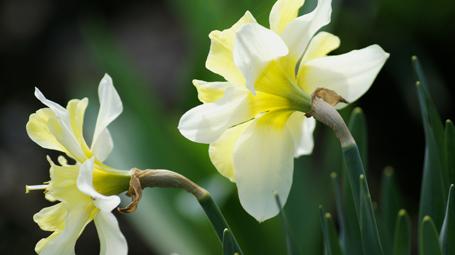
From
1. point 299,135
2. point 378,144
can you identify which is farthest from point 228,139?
point 378,144

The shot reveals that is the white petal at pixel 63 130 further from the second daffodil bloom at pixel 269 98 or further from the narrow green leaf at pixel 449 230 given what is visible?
the narrow green leaf at pixel 449 230

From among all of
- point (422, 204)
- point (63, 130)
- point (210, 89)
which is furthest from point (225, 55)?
point (422, 204)

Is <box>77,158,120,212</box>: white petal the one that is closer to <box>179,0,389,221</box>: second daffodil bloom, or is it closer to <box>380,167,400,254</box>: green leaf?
<box>179,0,389,221</box>: second daffodil bloom

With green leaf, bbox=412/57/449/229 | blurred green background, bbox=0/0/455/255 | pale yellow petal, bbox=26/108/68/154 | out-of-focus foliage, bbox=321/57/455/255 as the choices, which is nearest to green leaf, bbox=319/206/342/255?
out-of-focus foliage, bbox=321/57/455/255

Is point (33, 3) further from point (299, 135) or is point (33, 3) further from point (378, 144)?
point (299, 135)

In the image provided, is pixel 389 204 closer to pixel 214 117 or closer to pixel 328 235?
pixel 328 235
